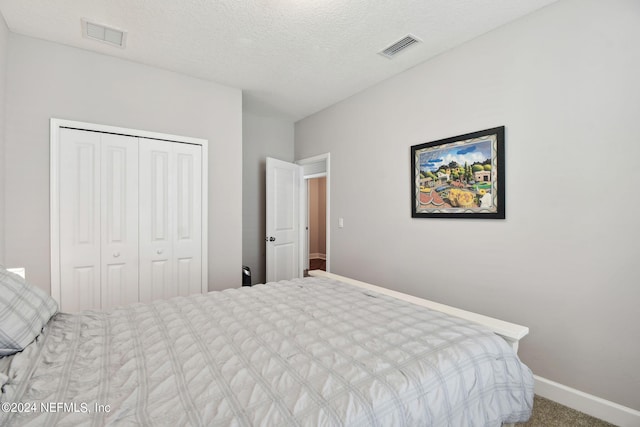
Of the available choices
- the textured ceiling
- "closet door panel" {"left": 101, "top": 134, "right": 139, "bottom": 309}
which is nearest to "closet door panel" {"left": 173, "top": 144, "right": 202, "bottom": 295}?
"closet door panel" {"left": 101, "top": 134, "right": 139, "bottom": 309}

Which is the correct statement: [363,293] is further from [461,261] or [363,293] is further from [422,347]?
[461,261]

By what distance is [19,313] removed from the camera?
4.22 ft

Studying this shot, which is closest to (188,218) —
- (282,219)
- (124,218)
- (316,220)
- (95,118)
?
(124,218)

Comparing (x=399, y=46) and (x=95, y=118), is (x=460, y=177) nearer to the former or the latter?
(x=399, y=46)

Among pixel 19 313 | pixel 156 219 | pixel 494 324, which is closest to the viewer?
pixel 19 313

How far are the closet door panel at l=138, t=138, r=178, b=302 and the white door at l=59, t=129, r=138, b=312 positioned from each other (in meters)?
0.07

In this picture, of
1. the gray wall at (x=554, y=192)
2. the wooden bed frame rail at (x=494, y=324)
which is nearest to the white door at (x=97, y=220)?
the wooden bed frame rail at (x=494, y=324)

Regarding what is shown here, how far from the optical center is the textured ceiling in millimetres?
2104

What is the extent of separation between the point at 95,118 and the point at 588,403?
4.45m

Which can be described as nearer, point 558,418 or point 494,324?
point 494,324

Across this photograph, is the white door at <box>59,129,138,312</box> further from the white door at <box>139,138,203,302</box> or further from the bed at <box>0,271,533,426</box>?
the bed at <box>0,271,533,426</box>

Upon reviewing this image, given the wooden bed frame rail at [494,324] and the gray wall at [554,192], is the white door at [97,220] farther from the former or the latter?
the gray wall at [554,192]

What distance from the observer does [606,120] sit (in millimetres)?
1861

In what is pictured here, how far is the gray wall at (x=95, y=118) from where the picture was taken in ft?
7.95
